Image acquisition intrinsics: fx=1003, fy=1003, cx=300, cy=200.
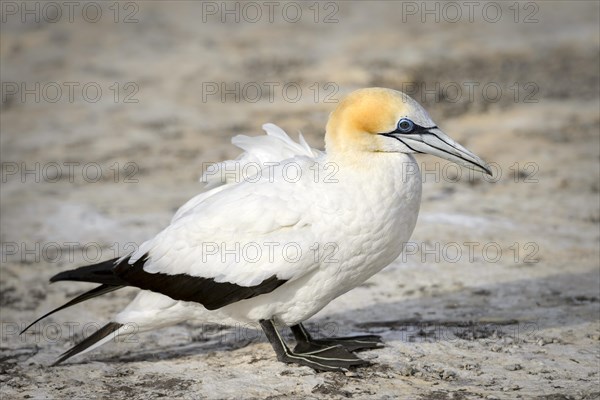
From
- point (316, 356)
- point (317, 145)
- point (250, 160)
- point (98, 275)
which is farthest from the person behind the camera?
point (317, 145)

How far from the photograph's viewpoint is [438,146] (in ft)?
19.7

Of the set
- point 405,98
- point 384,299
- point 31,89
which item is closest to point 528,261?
point 384,299

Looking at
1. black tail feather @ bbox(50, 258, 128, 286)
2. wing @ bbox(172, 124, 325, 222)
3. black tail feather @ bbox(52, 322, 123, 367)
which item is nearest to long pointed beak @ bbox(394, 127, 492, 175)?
wing @ bbox(172, 124, 325, 222)

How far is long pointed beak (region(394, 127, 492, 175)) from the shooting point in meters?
5.97

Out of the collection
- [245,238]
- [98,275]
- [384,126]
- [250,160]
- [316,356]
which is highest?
[384,126]

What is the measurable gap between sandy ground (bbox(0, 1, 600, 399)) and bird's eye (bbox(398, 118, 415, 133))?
4.81ft

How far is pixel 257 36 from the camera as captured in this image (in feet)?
53.7

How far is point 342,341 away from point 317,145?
5.70 m

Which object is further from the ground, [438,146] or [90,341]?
[438,146]

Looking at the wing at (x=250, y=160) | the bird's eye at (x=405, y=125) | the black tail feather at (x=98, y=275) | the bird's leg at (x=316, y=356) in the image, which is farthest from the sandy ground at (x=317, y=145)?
the bird's eye at (x=405, y=125)

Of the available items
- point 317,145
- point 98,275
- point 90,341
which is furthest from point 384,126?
point 317,145

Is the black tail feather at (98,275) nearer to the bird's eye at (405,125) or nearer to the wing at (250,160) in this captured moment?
the wing at (250,160)

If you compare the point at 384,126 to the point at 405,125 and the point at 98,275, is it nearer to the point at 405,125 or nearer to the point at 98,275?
the point at 405,125

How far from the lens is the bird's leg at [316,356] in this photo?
6.17 meters
